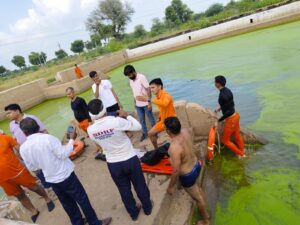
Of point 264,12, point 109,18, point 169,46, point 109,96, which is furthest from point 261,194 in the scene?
point 109,18

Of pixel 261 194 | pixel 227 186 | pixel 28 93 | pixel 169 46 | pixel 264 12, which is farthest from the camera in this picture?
pixel 169 46

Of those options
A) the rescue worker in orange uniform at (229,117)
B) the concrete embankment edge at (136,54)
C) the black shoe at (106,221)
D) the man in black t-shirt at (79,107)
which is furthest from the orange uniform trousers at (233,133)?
the concrete embankment edge at (136,54)

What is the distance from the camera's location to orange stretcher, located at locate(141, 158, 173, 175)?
438 cm

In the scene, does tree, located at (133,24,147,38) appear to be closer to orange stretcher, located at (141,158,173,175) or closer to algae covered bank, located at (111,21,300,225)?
algae covered bank, located at (111,21,300,225)

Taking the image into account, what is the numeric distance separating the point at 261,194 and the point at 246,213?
0.51m

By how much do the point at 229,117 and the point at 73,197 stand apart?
3196 millimetres

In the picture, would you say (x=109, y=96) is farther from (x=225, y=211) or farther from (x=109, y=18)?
(x=109, y=18)

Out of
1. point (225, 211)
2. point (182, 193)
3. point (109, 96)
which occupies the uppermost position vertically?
point (109, 96)

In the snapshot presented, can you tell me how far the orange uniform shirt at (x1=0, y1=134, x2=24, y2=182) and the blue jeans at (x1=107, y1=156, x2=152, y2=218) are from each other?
1.78 m

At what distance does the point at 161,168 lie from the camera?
14.7ft

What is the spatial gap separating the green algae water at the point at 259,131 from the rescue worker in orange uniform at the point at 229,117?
0.30 m

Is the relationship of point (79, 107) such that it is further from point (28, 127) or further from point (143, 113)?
point (28, 127)

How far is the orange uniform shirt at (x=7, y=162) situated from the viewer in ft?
12.5

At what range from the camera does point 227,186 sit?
4672mm
